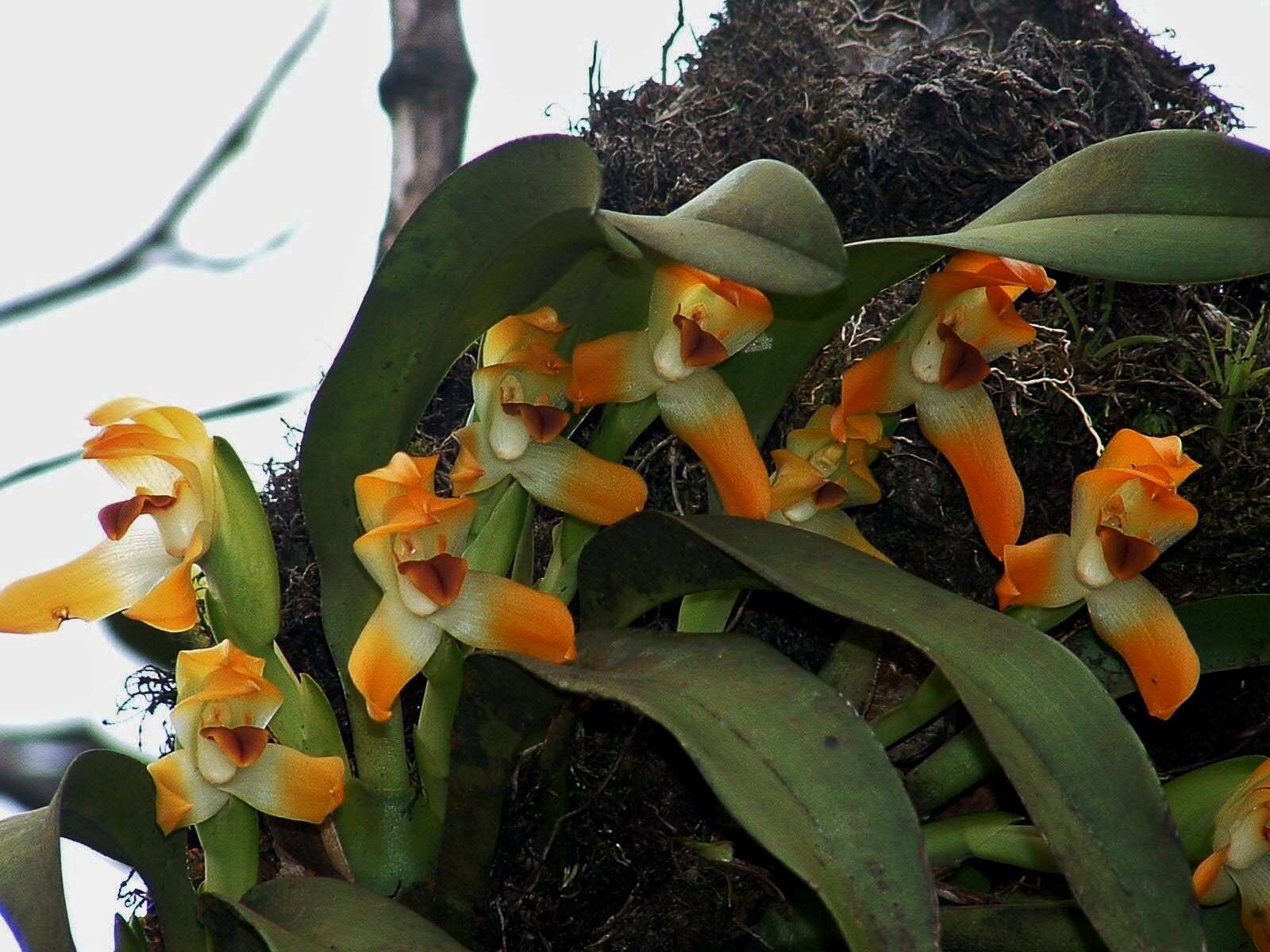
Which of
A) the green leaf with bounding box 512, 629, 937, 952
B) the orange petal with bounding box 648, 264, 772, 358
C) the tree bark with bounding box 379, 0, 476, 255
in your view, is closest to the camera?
the green leaf with bounding box 512, 629, 937, 952

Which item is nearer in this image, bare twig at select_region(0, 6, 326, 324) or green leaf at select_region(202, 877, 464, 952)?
green leaf at select_region(202, 877, 464, 952)

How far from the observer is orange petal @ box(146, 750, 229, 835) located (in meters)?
0.73

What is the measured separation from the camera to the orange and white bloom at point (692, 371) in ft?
2.52

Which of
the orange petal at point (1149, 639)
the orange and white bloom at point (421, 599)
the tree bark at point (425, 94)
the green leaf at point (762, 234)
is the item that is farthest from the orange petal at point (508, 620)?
the tree bark at point (425, 94)

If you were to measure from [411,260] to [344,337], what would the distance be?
6 cm

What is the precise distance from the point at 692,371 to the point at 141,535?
13.5 inches

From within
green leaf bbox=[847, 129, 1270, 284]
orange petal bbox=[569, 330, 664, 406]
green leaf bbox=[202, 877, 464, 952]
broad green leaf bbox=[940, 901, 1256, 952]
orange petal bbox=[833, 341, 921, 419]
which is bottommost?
broad green leaf bbox=[940, 901, 1256, 952]

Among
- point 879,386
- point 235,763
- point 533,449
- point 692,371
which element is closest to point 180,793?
point 235,763

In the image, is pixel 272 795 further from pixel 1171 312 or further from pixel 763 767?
pixel 1171 312

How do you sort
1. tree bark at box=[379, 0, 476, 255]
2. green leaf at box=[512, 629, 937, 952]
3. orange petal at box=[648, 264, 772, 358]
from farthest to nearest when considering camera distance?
1. tree bark at box=[379, 0, 476, 255]
2. orange petal at box=[648, 264, 772, 358]
3. green leaf at box=[512, 629, 937, 952]

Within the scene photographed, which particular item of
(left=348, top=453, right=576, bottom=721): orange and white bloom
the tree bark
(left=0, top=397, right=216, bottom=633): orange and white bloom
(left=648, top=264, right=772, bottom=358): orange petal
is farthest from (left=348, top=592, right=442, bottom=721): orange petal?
the tree bark

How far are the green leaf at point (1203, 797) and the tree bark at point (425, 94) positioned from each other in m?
1.08

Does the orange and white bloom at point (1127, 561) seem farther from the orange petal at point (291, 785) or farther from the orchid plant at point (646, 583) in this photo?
the orange petal at point (291, 785)

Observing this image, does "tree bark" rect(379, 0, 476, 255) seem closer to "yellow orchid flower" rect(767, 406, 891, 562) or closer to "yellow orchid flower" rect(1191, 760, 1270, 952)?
"yellow orchid flower" rect(767, 406, 891, 562)
